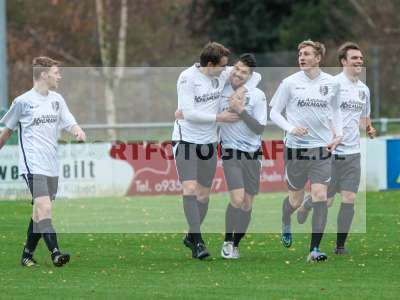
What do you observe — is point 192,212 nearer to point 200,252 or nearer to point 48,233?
point 200,252

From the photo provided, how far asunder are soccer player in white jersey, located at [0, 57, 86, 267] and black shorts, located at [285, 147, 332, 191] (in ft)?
8.44

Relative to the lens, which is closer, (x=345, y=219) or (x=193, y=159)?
(x=193, y=159)

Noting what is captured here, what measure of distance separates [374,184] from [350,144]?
33.7 feet

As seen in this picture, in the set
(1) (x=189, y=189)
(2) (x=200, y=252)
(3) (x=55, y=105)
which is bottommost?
(2) (x=200, y=252)

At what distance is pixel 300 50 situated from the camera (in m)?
13.9

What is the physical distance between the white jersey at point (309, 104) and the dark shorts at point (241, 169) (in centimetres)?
52

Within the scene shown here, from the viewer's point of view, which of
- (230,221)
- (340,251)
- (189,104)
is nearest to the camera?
(189,104)

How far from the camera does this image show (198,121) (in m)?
13.9

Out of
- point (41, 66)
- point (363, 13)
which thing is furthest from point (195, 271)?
point (363, 13)

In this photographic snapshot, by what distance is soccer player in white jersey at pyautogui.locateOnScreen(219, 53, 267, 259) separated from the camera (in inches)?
552

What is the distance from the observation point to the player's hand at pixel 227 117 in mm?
13812

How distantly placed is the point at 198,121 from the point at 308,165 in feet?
4.44

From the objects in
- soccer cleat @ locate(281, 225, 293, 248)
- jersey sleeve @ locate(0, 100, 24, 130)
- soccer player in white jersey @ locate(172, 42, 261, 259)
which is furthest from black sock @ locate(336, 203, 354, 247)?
jersey sleeve @ locate(0, 100, 24, 130)

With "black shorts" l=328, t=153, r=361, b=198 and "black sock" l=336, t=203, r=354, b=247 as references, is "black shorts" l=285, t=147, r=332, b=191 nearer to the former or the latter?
"black shorts" l=328, t=153, r=361, b=198
